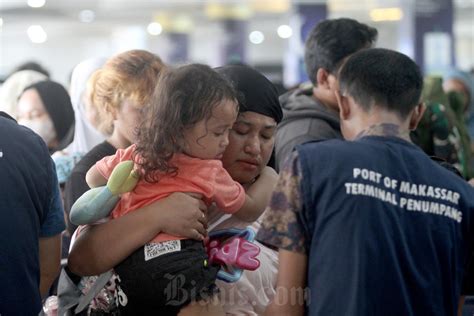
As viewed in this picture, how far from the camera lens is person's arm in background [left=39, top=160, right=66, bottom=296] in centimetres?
240

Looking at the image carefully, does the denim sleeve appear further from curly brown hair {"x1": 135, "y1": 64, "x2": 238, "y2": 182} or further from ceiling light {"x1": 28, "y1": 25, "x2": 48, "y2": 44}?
ceiling light {"x1": 28, "y1": 25, "x2": 48, "y2": 44}

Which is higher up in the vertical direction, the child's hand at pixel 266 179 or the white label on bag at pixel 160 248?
the child's hand at pixel 266 179

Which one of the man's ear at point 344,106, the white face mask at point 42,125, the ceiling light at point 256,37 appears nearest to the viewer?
the man's ear at point 344,106

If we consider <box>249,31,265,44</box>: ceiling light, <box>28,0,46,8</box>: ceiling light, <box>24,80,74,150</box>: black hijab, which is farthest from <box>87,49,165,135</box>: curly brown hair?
<box>249,31,265,44</box>: ceiling light

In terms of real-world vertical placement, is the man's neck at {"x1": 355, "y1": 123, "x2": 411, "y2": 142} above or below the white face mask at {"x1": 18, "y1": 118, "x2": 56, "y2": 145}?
above

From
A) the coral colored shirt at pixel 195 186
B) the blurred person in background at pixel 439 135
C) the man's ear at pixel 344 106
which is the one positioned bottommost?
the blurred person in background at pixel 439 135

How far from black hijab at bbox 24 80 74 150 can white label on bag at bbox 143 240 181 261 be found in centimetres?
216

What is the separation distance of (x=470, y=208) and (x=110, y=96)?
4.23 feet

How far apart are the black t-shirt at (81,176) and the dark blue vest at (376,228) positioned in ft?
3.17

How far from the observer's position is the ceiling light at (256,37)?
29328mm

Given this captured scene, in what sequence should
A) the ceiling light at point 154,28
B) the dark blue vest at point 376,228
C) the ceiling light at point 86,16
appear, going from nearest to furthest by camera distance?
the dark blue vest at point 376,228, the ceiling light at point 86,16, the ceiling light at point 154,28

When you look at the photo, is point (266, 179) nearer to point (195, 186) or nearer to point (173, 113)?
point (195, 186)

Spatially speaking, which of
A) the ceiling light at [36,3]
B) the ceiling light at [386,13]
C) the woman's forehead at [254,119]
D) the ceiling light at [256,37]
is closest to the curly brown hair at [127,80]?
the woman's forehead at [254,119]

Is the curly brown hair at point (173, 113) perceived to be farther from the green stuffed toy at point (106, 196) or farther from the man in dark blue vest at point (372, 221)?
the man in dark blue vest at point (372, 221)
